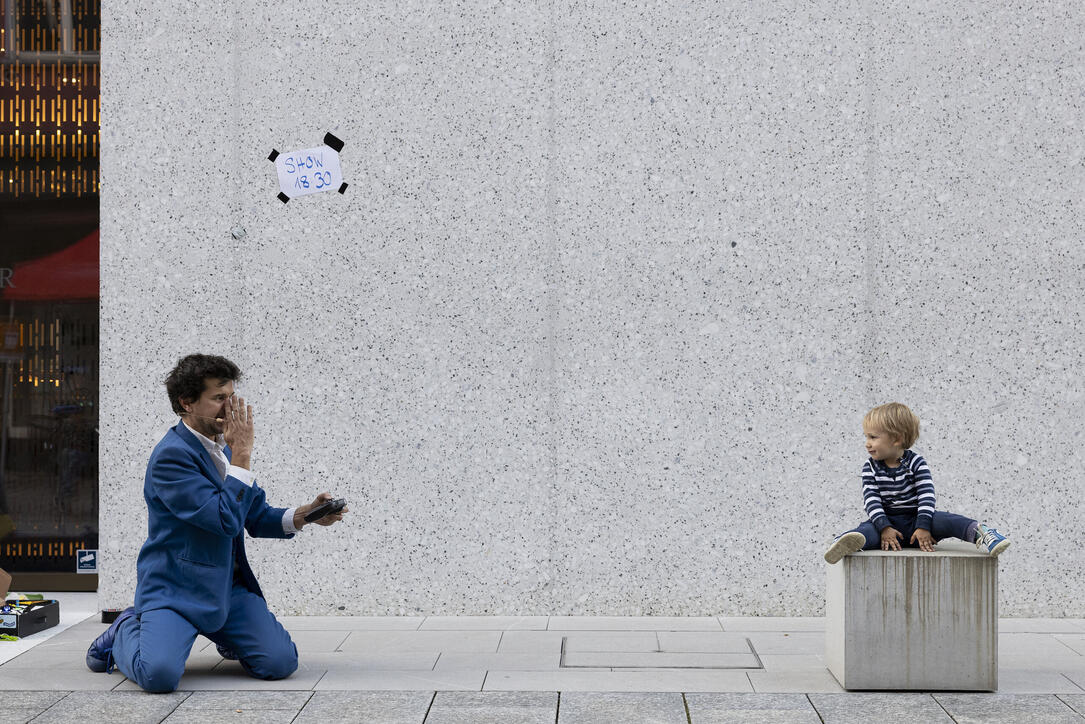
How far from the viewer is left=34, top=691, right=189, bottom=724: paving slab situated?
4.22m

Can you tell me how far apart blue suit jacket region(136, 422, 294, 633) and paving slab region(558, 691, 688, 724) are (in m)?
1.52

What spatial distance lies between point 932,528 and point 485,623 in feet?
7.89

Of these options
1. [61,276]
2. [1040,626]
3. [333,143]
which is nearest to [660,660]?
[1040,626]

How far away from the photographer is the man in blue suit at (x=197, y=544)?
4703 millimetres

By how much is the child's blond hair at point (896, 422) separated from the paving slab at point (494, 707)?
177cm

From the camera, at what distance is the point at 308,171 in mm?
6391

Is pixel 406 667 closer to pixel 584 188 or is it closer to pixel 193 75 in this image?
pixel 584 188

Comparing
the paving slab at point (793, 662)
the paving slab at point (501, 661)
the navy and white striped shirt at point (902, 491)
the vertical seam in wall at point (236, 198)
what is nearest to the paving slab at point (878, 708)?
the paving slab at point (793, 662)

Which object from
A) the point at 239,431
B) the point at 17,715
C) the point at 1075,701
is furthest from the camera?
the point at 239,431

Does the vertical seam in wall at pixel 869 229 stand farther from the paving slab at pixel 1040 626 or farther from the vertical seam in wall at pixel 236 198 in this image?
the vertical seam in wall at pixel 236 198

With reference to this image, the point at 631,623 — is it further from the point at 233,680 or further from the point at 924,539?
the point at 233,680

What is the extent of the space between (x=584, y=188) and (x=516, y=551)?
2.02 meters

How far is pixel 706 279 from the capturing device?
6.32m

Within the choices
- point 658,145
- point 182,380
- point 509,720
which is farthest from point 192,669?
point 658,145
